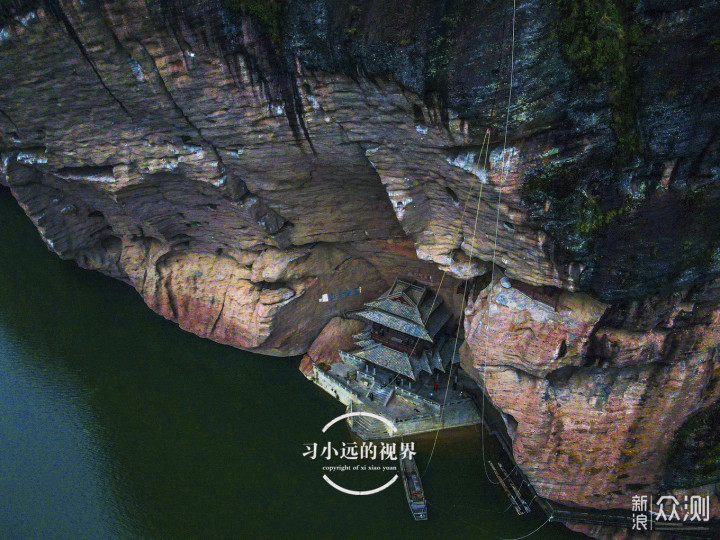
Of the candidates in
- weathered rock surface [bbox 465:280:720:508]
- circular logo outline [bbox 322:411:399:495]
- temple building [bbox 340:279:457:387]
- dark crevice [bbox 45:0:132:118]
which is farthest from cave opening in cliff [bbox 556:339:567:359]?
dark crevice [bbox 45:0:132:118]

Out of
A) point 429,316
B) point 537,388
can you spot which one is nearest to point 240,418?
point 429,316

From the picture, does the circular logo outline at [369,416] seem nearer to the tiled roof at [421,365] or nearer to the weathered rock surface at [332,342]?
the tiled roof at [421,365]

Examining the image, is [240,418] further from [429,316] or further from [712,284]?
[712,284]

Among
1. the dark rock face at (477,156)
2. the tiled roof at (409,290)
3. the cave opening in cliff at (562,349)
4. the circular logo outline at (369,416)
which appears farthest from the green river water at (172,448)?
the cave opening in cliff at (562,349)

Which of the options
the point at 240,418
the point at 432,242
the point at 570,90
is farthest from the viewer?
the point at 240,418

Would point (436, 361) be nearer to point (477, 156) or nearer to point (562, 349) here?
point (562, 349)
